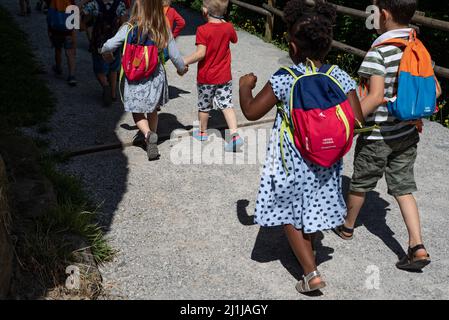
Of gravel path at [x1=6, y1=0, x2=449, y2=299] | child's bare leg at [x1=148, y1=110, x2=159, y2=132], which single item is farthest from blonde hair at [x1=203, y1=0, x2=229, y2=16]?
gravel path at [x1=6, y1=0, x2=449, y2=299]

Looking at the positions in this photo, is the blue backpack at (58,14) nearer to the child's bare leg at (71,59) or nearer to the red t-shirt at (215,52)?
the child's bare leg at (71,59)

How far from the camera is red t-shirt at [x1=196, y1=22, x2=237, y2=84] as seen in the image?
538 cm

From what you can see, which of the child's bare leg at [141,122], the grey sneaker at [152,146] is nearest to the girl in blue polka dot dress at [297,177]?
the grey sneaker at [152,146]

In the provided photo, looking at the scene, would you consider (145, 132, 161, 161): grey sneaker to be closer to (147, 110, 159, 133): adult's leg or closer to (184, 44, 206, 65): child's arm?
(147, 110, 159, 133): adult's leg

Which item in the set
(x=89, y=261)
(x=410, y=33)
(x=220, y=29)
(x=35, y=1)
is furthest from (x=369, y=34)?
(x=35, y=1)

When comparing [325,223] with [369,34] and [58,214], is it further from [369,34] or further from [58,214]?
[369,34]

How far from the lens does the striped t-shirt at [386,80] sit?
3453 millimetres

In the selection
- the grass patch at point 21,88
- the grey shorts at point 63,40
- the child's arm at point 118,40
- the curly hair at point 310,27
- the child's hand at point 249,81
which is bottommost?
the grass patch at point 21,88

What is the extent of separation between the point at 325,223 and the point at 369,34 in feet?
19.2

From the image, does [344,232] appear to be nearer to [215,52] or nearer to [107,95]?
[215,52]

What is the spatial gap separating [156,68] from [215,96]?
798 mm

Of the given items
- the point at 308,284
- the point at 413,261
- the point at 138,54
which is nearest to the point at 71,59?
the point at 138,54

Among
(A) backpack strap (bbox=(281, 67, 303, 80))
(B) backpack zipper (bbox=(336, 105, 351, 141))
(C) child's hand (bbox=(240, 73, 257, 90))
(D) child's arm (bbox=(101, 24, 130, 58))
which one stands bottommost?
(D) child's arm (bbox=(101, 24, 130, 58))

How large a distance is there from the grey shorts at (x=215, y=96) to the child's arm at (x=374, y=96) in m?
2.34
